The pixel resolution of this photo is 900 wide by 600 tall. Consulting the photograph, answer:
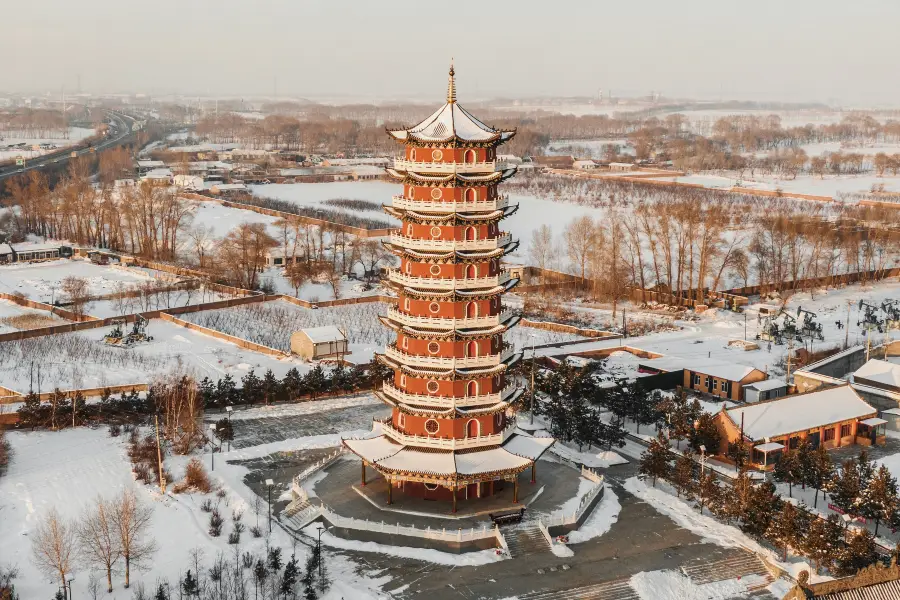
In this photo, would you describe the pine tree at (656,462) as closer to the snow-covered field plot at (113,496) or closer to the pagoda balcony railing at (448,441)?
the pagoda balcony railing at (448,441)

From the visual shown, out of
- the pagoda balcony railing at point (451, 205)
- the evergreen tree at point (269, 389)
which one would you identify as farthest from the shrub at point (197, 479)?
the pagoda balcony railing at point (451, 205)

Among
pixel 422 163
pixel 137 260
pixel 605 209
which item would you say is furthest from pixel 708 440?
pixel 605 209

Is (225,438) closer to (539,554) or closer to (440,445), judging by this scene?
(440,445)

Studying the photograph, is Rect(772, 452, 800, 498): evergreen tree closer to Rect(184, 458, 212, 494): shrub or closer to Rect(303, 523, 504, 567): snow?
Rect(303, 523, 504, 567): snow

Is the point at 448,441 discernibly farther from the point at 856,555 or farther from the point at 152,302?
the point at 152,302

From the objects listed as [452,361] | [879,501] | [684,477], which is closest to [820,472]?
[879,501]

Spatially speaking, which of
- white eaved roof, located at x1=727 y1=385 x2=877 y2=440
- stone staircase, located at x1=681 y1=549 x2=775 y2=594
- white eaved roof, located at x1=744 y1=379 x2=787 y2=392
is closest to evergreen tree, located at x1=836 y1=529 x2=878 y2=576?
stone staircase, located at x1=681 y1=549 x2=775 y2=594
